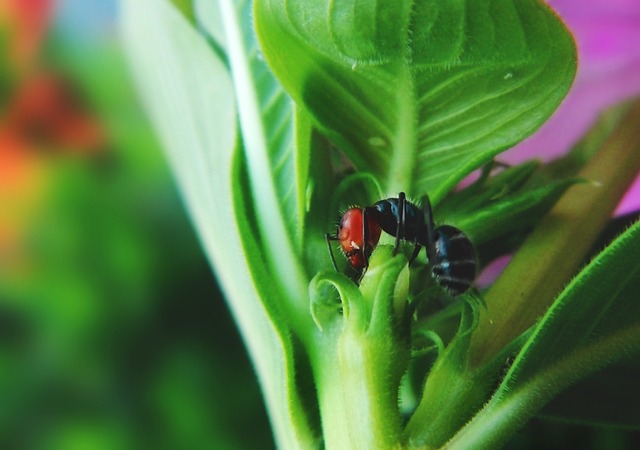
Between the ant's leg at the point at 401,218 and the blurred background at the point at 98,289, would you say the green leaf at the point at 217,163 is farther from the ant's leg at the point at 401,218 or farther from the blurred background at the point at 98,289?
the blurred background at the point at 98,289

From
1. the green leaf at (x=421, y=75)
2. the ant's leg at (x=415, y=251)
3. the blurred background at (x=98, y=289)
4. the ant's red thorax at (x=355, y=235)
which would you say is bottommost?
the blurred background at (x=98, y=289)

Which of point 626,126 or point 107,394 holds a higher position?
point 626,126

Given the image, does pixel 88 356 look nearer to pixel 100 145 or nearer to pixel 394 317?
pixel 100 145

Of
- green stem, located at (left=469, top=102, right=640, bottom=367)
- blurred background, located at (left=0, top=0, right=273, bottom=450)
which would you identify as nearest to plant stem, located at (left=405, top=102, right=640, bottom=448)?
green stem, located at (left=469, top=102, right=640, bottom=367)

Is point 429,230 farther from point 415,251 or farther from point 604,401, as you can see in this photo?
point 604,401

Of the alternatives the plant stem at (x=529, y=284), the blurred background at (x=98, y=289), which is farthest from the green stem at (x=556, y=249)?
the blurred background at (x=98, y=289)

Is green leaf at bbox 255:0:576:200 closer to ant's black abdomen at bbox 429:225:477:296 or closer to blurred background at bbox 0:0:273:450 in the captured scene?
ant's black abdomen at bbox 429:225:477:296

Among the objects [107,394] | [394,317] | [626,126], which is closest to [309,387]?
[394,317]
